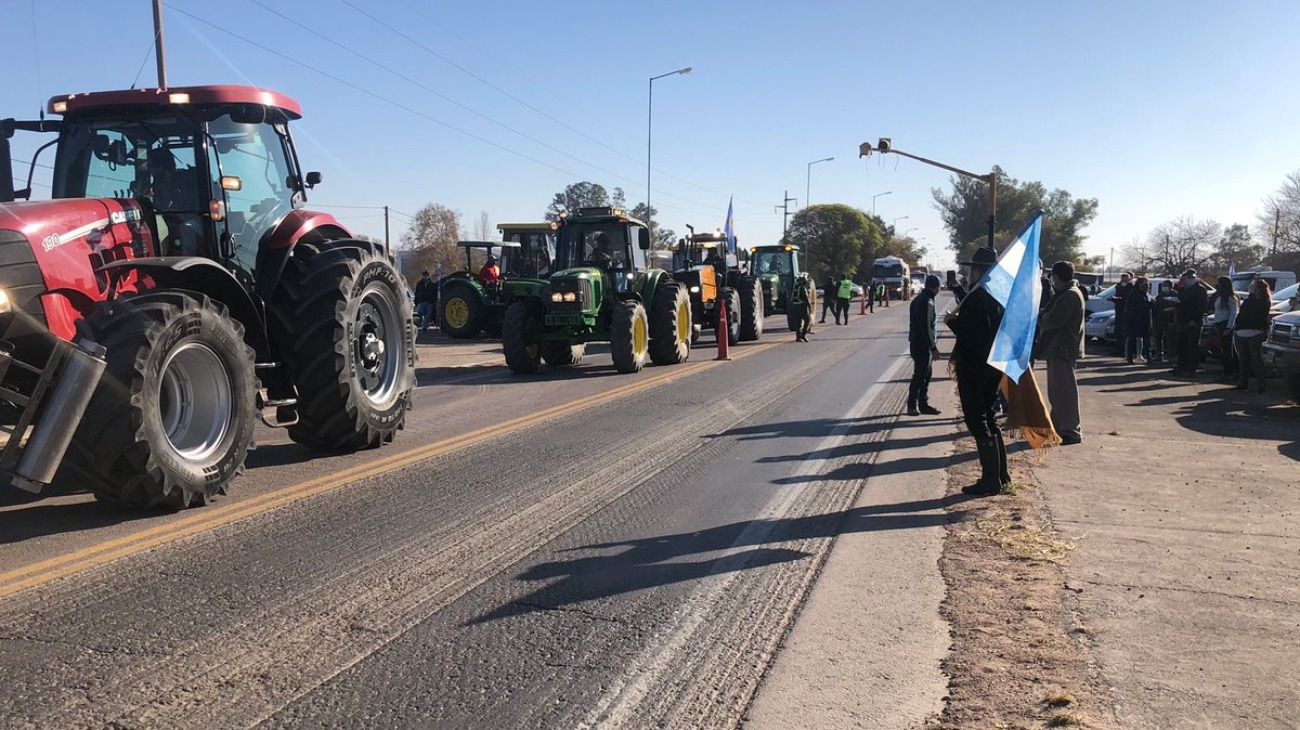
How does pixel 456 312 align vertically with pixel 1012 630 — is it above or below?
above

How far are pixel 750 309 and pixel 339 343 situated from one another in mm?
17834

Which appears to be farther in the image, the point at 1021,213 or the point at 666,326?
the point at 1021,213

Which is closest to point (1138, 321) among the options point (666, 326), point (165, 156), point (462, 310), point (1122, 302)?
point (1122, 302)

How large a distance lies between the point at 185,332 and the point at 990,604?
4.93m

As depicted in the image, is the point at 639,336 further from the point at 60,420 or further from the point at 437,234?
the point at 437,234

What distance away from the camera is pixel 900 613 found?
14.8 ft

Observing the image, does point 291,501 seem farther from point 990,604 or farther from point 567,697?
point 990,604

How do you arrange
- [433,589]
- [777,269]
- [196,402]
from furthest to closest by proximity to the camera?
[777,269], [196,402], [433,589]

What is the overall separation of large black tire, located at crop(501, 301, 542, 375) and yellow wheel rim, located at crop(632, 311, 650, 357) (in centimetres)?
176

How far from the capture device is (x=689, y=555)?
209 inches

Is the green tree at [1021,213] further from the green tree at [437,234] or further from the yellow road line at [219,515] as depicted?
the yellow road line at [219,515]

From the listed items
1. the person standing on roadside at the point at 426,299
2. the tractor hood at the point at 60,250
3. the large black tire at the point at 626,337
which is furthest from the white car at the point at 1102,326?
the tractor hood at the point at 60,250

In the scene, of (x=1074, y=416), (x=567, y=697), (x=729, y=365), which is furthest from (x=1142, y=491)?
(x=729, y=365)

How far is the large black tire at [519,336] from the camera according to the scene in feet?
50.8
